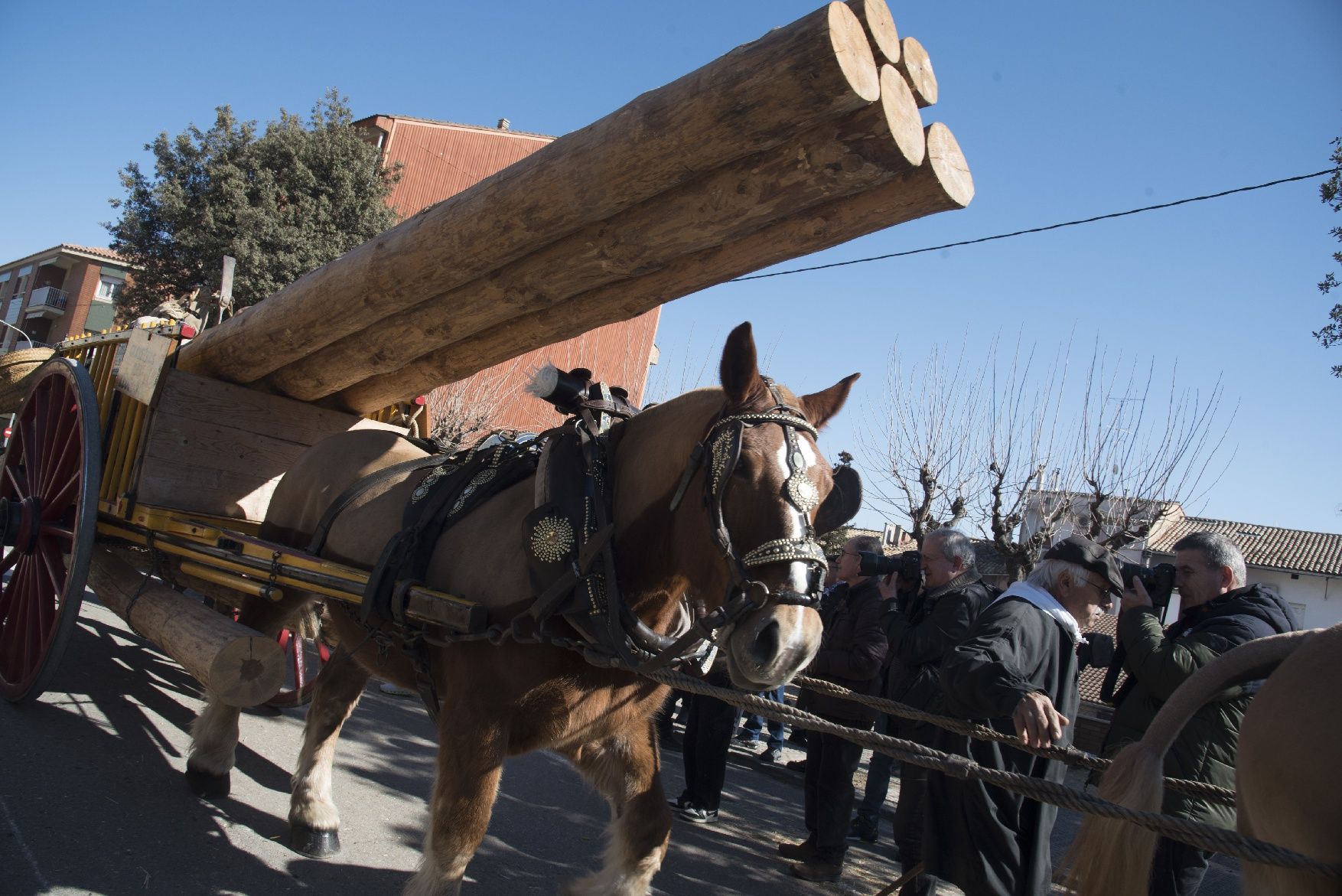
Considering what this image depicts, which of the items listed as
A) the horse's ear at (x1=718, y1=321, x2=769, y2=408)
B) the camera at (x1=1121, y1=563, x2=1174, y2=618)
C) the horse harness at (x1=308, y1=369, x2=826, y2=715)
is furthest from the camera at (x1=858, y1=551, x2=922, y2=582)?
the horse's ear at (x1=718, y1=321, x2=769, y2=408)

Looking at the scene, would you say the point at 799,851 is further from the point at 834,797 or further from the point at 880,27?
the point at 880,27

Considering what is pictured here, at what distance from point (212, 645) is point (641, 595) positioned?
1.85 m

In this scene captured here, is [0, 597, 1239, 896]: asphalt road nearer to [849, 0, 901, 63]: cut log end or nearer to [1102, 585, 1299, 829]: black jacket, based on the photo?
[1102, 585, 1299, 829]: black jacket

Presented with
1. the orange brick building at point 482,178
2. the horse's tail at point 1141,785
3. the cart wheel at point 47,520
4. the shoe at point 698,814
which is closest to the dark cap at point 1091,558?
the horse's tail at point 1141,785

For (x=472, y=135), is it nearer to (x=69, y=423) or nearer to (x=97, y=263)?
(x=69, y=423)

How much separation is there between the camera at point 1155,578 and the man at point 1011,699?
0.90 meters

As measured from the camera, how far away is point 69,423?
15.6 feet

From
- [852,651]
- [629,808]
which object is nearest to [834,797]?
[852,651]

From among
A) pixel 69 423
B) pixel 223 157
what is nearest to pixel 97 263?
pixel 223 157

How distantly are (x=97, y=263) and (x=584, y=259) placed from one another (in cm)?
5767

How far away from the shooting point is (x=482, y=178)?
21.1 meters

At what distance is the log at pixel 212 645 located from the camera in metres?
3.35

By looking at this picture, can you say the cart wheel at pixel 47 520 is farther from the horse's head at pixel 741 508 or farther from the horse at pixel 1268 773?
the horse at pixel 1268 773

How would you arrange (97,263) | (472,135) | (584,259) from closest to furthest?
(584,259), (472,135), (97,263)
